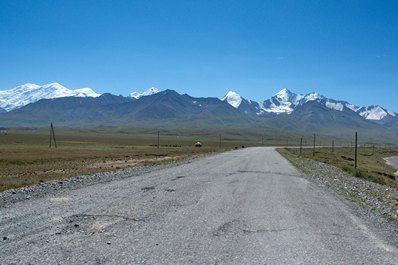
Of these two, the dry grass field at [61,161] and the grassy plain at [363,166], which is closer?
the dry grass field at [61,161]

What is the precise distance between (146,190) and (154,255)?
9.20 meters

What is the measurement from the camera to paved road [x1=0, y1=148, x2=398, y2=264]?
767 cm

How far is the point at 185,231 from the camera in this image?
9.59m

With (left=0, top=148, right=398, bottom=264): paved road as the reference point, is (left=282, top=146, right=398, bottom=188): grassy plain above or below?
below

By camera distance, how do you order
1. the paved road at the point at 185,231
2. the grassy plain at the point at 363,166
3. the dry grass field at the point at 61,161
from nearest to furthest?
the paved road at the point at 185,231 → the dry grass field at the point at 61,161 → the grassy plain at the point at 363,166

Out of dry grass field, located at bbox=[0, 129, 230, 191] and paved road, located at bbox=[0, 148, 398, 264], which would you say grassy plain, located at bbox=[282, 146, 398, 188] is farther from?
paved road, located at bbox=[0, 148, 398, 264]

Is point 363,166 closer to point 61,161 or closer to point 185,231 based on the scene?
point 61,161

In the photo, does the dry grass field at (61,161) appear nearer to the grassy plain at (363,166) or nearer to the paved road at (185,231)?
the paved road at (185,231)

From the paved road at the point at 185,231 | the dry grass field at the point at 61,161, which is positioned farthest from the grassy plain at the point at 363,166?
the paved road at the point at 185,231

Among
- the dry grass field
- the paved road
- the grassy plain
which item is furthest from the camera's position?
the grassy plain

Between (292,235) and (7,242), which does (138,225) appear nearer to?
(7,242)

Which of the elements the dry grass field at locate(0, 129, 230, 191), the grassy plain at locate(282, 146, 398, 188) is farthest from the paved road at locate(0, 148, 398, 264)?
the grassy plain at locate(282, 146, 398, 188)

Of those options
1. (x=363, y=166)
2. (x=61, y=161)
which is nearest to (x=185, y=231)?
(x=61, y=161)

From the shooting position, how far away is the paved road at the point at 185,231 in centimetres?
767
